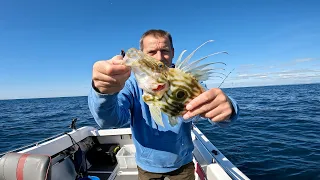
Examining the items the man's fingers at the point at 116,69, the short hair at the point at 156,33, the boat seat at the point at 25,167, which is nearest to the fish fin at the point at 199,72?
the man's fingers at the point at 116,69

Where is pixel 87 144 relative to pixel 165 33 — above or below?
below

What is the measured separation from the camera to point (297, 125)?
17766mm

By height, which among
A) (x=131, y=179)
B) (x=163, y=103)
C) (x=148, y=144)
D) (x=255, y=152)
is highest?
(x=163, y=103)

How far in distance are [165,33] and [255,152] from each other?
37.3 ft

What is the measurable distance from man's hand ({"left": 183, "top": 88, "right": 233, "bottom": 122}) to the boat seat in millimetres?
3878

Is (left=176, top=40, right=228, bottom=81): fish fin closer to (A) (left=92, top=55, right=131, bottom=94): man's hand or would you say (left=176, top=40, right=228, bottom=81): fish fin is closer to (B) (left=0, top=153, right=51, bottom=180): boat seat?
(A) (left=92, top=55, right=131, bottom=94): man's hand

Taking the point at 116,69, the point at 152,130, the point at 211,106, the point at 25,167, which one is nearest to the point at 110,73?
the point at 116,69

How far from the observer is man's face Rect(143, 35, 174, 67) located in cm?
318

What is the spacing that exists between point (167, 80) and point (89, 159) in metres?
7.97

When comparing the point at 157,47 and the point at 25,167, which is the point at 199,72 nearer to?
the point at 157,47

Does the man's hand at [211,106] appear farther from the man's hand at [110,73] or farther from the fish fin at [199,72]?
the man's hand at [110,73]

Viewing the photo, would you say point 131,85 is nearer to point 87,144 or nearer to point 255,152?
point 87,144

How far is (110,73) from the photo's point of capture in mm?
1603

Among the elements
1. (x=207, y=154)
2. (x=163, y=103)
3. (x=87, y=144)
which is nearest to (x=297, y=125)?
(x=207, y=154)
